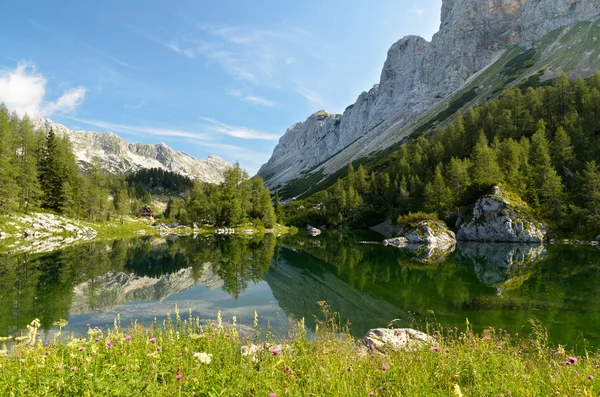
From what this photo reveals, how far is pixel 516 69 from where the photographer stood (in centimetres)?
17038

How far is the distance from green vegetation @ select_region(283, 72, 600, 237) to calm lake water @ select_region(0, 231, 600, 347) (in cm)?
3535

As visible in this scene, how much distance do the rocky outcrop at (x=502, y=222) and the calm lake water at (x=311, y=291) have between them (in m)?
24.8

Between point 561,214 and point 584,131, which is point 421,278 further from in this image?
point 584,131

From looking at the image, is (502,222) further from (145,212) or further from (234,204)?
(145,212)

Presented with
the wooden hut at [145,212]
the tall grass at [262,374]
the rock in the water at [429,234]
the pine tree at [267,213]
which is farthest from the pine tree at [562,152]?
the wooden hut at [145,212]

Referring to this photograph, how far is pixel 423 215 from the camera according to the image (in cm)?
7156

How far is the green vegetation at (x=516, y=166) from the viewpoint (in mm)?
70000

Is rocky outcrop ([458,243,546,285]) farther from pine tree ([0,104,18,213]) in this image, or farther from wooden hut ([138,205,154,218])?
wooden hut ([138,205,154,218])

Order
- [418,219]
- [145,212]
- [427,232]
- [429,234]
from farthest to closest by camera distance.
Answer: [145,212]
[418,219]
[427,232]
[429,234]

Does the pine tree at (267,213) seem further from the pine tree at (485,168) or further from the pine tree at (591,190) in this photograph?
the pine tree at (591,190)

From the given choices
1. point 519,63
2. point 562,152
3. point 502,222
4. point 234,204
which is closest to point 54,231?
point 234,204

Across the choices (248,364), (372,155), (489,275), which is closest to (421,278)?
(489,275)

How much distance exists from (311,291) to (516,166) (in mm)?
74458

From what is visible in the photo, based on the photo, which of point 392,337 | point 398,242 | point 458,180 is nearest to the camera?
point 392,337
